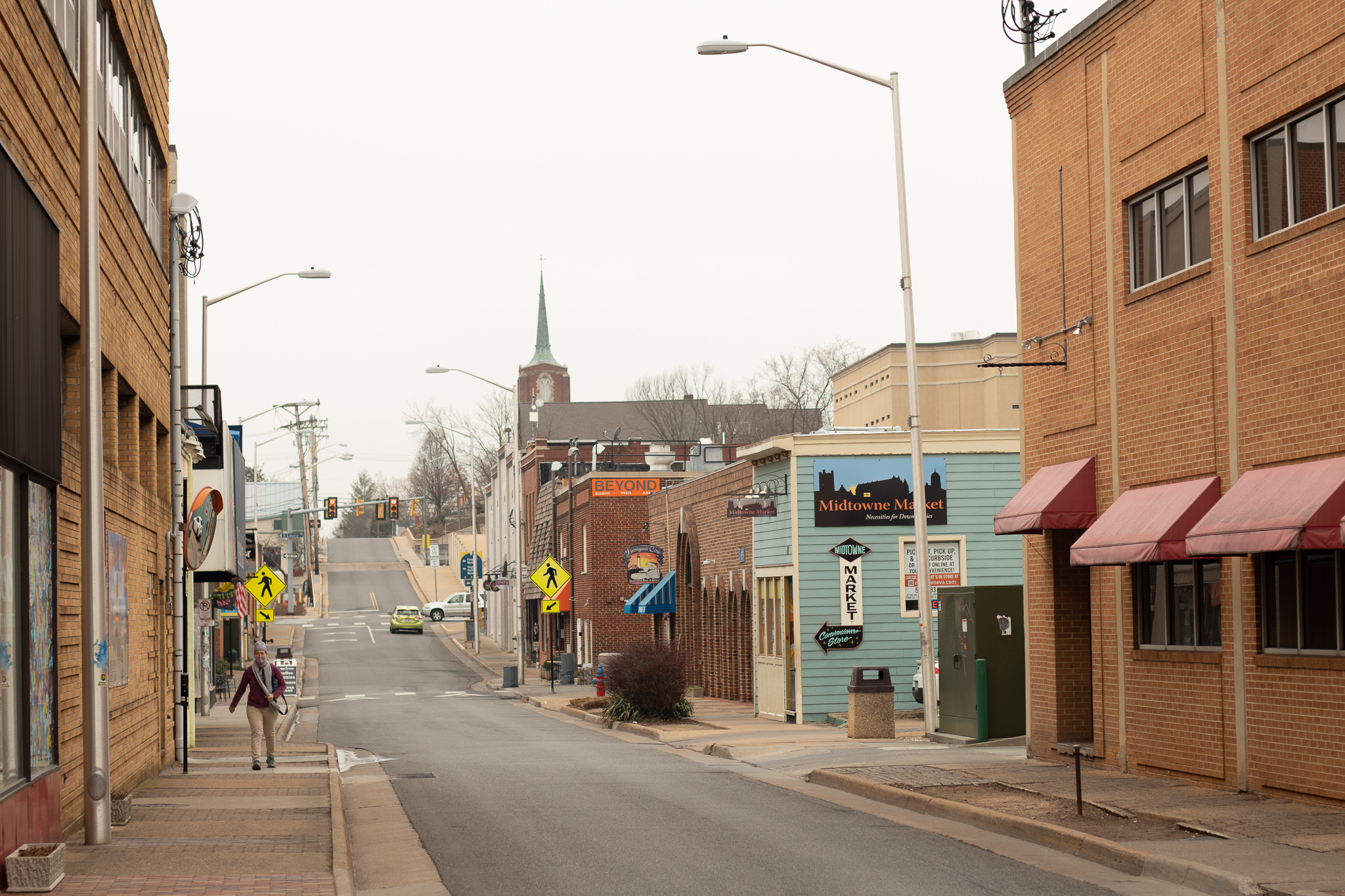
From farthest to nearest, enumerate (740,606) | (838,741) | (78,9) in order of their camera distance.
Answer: (740,606)
(838,741)
(78,9)

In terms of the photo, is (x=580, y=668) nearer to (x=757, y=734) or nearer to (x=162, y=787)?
(x=757, y=734)

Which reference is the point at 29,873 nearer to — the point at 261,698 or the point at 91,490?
the point at 91,490

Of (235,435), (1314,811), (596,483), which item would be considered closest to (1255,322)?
(1314,811)

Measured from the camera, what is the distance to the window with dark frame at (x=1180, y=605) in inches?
599

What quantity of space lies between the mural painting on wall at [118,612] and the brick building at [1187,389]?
10346 mm

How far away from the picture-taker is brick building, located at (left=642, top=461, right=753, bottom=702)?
33719 mm

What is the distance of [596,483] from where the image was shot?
49.3 meters

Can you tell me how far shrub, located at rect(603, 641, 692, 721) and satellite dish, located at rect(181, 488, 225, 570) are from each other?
36.1ft

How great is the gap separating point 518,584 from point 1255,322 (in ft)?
105

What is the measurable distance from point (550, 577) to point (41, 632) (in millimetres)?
28002

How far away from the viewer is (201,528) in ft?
58.9

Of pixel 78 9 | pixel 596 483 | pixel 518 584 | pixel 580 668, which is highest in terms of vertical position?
pixel 78 9

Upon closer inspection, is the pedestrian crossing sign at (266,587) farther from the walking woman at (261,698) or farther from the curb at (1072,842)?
the curb at (1072,842)

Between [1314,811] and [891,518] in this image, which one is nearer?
[1314,811]
